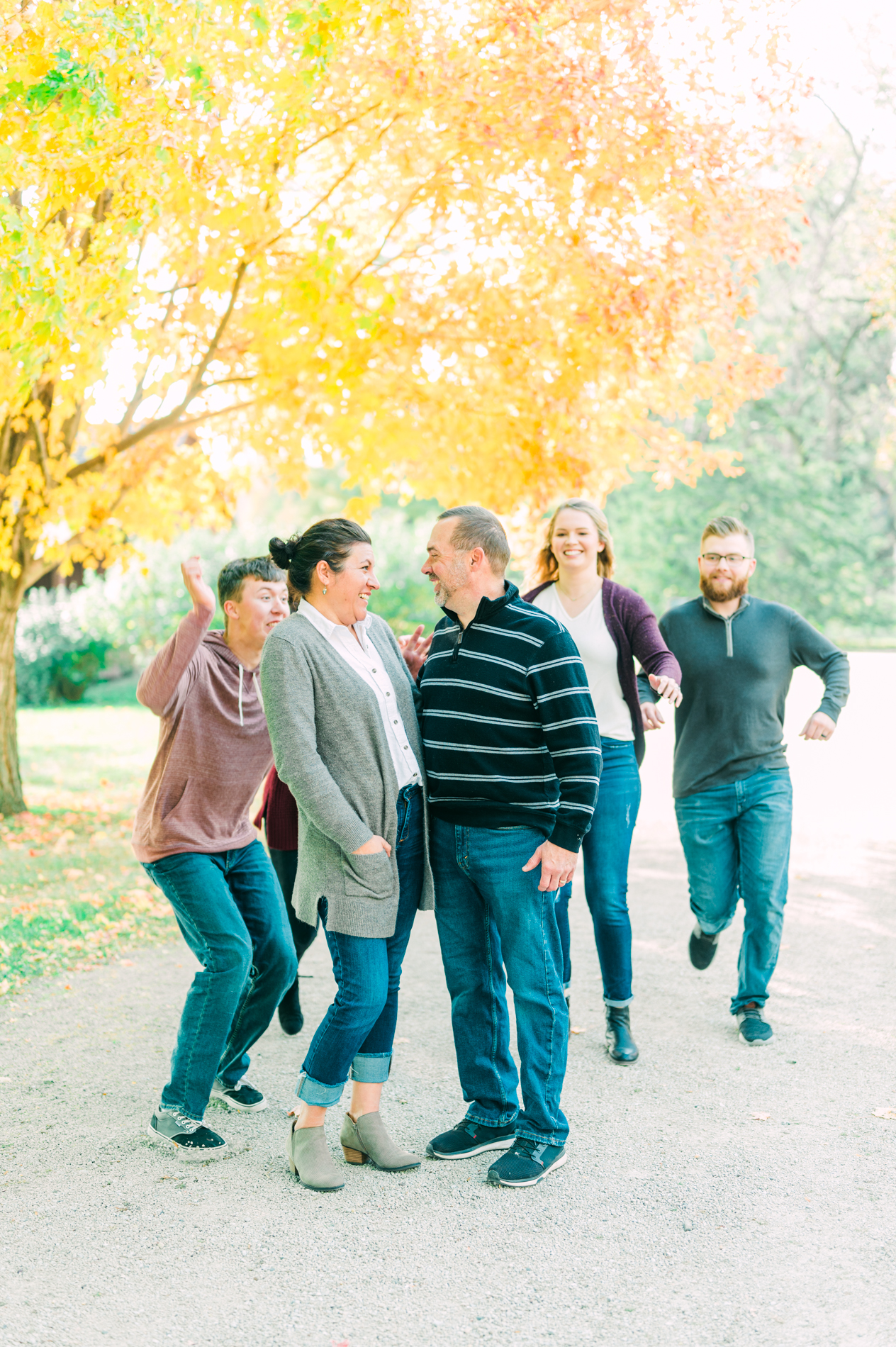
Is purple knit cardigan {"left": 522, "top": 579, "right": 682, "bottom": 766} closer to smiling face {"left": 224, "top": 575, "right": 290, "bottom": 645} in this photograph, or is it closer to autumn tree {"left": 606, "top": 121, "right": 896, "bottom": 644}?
smiling face {"left": 224, "top": 575, "right": 290, "bottom": 645}

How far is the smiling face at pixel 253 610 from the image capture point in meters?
4.13

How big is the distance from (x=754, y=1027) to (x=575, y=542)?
211 cm

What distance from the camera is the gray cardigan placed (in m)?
3.50

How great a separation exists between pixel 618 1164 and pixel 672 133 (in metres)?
6.03

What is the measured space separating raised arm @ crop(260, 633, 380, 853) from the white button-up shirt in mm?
156

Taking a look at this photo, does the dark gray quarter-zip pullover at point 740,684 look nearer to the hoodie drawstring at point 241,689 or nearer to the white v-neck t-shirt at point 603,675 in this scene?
the white v-neck t-shirt at point 603,675

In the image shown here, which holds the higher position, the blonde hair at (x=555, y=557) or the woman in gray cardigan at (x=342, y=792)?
the blonde hair at (x=555, y=557)

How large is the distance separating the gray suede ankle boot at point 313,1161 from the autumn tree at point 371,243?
12.4 feet

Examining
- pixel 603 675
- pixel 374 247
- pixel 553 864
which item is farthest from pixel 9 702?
pixel 553 864

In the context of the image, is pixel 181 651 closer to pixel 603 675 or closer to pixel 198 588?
pixel 198 588

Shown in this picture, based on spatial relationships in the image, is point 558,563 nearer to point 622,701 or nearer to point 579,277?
point 622,701

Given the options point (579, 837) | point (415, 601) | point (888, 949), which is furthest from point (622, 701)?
point (415, 601)

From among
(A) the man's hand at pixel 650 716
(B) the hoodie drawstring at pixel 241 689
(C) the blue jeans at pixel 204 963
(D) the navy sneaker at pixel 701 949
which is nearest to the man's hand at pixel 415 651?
(B) the hoodie drawstring at pixel 241 689

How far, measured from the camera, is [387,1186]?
365 centimetres
